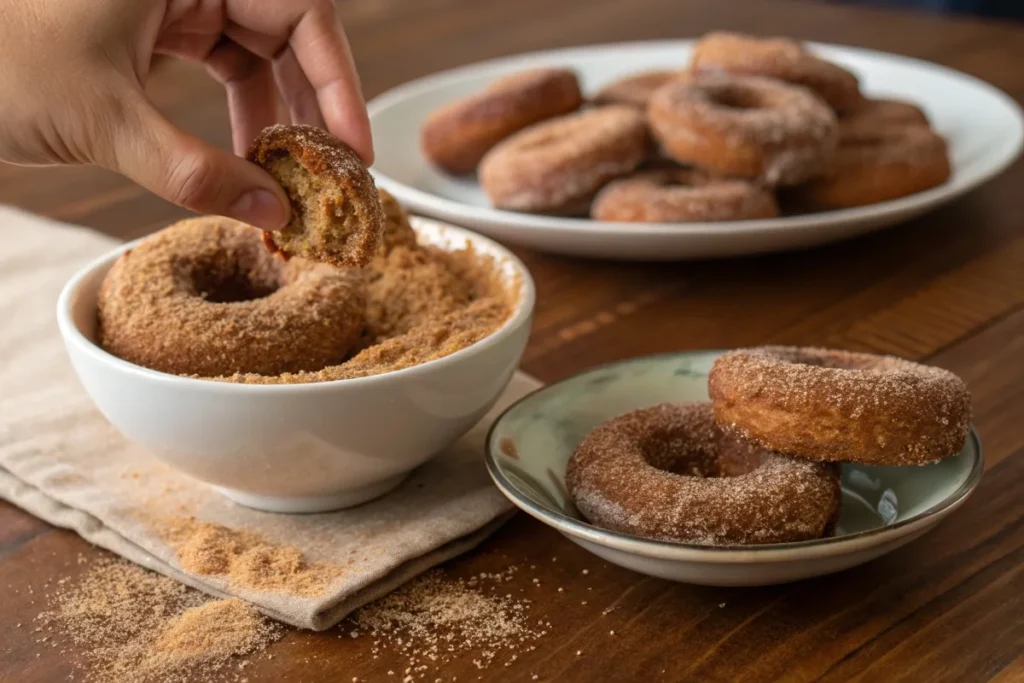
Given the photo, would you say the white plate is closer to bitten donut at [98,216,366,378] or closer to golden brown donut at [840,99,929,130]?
golden brown donut at [840,99,929,130]

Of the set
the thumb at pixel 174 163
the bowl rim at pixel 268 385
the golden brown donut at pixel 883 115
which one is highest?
the thumb at pixel 174 163

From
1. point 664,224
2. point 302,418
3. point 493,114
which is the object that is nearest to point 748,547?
point 302,418

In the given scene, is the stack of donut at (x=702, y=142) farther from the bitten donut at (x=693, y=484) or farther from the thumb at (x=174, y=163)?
the thumb at (x=174, y=163)

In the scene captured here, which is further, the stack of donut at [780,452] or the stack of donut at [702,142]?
the stack of donut at [702,142]

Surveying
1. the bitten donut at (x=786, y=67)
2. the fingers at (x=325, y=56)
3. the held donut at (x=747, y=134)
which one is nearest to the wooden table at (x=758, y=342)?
the held donut at (x=747, y=134)

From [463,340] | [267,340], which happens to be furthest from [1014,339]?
[267,340]

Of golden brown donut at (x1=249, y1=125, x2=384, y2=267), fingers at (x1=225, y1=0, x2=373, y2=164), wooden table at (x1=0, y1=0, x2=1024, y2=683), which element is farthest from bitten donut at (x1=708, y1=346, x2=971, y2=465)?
fingers at (x1=225, y1=0, x2=373, y2=164)
